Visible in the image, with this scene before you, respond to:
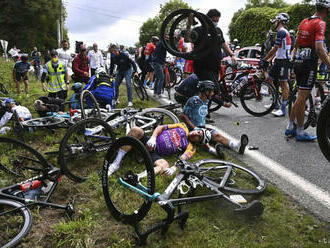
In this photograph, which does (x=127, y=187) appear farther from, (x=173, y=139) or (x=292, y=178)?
(x=292, y=178)

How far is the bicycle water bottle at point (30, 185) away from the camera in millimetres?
3023

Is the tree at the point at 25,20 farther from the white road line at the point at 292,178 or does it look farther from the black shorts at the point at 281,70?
the white road line at the point at 292,178

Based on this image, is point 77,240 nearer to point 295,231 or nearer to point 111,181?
point 111,181

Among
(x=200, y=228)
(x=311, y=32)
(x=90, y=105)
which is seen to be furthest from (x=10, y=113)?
(x=311, y=32)

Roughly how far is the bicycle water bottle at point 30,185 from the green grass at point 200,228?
27cm

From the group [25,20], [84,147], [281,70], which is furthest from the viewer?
[25,20]

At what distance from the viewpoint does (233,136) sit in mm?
5531

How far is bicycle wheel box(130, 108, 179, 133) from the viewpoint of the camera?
533 centimetres

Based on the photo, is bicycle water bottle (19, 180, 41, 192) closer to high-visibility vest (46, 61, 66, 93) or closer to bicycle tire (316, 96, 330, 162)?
bicycle tire (316, 96, 330, 162)

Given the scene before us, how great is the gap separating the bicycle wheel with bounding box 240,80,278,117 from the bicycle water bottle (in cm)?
533

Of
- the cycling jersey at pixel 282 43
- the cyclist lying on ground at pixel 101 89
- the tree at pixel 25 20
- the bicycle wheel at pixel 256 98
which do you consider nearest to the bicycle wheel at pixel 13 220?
the cyclist lying on ground at pixel 101 89

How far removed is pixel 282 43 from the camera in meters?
6.71

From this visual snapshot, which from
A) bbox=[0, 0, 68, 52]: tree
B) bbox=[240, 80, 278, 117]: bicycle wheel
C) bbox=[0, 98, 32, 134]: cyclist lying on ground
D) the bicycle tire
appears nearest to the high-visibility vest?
bbox=[0, 98, 32, 134]: cyclist lying on ground

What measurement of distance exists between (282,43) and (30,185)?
619 cm
